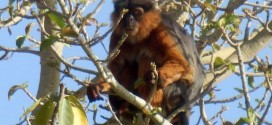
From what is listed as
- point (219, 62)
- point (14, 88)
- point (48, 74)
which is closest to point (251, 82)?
point (219, 62)

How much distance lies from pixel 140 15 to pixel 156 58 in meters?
0.42

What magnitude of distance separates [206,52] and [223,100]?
1564 mm

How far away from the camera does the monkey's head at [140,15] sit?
21.7ft

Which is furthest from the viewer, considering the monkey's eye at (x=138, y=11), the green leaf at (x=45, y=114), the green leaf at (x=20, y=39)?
the monkey's eye at (x=138, y=11)

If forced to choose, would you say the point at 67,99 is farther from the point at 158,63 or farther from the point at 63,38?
the point at 158,63

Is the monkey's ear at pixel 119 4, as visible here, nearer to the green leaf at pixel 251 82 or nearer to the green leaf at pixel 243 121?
the green leaf at pixel 251 82

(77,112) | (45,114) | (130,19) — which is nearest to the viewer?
(45,114)

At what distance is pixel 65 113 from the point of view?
11.5 ft

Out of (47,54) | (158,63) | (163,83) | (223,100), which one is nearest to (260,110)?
(223,100)

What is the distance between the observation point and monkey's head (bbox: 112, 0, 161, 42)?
661 centimetres

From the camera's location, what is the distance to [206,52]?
714 cm

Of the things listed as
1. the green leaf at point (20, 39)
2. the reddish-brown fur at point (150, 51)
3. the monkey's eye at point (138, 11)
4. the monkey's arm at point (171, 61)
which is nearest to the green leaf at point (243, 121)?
the green leaf at point (20, 39)

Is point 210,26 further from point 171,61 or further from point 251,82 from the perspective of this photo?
point 171,61

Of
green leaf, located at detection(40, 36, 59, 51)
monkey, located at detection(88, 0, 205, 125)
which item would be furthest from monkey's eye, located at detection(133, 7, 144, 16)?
green leaf, located at detection(40, 36, 59, 51)
